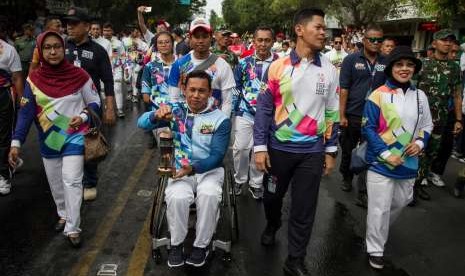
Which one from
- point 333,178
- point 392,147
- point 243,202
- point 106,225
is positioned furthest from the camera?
point 333,178

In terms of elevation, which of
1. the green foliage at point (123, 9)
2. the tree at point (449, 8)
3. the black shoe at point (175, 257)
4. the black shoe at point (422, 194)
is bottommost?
the black shoe at point (422, 194)

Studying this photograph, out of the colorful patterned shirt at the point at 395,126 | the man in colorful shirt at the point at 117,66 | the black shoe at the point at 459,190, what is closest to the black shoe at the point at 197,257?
the colorful patterned shirt at the point at 395,126

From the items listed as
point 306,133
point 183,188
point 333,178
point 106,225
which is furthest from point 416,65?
point 106,225

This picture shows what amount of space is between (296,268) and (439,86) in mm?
3238

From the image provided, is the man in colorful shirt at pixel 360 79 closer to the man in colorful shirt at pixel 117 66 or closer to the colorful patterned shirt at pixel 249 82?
the colorful patterned shirt at pixel 249 82

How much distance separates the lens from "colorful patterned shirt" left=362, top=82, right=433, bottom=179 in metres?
3.94

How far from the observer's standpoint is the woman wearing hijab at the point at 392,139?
155 inches

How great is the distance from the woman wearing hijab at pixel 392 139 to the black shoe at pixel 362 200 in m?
1.45

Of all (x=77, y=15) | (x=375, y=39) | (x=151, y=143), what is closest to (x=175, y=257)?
(x=77, y=15)

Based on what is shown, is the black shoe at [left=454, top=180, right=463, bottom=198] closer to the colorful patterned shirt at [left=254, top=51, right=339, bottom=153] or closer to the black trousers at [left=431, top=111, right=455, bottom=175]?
the black trousers at [left=431, top=111, right=455, bottom=175]

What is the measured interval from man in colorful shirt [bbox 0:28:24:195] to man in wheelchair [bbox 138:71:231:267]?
261cm

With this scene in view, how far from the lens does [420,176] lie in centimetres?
575

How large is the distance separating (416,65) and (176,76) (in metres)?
2.40

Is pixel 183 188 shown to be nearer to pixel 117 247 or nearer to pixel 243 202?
pixel 117 247
